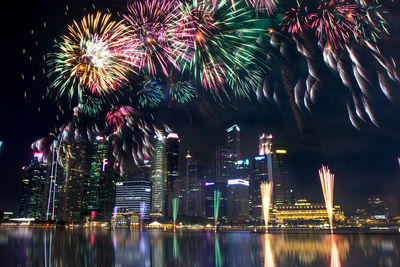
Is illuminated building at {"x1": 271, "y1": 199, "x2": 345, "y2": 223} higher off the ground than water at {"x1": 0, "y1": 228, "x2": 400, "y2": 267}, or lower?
lower

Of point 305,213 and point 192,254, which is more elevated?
point 192,254

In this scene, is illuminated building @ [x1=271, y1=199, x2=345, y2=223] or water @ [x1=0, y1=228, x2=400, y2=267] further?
illuminated building @ [x1=271, y1=199, x2=345, y2=223]

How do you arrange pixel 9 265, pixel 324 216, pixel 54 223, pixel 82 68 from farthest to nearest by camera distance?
pixel 324 216 → pixel 54 223 → pixel 82 68 → pixel 9 265

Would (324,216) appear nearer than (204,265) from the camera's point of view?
No

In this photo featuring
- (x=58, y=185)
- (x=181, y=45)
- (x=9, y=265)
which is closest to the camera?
(x=9, y=265)

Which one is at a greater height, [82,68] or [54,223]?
[82,68]

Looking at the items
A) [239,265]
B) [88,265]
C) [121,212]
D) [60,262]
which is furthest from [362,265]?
[121,212]

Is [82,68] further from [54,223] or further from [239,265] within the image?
[54,223]

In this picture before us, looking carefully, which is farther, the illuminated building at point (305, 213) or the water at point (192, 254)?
the illuminated building at point (305, 213)
